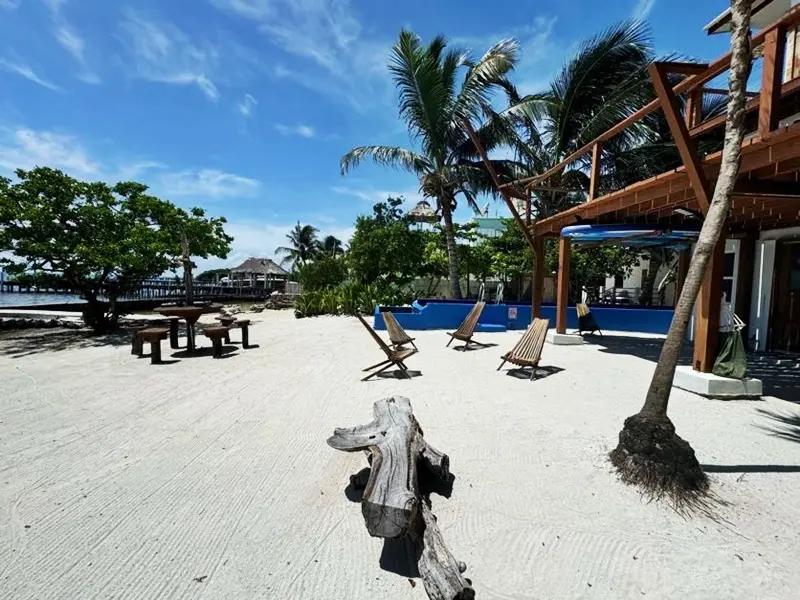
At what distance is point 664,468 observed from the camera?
117 inches

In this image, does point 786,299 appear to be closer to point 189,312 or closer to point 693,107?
point 693,107

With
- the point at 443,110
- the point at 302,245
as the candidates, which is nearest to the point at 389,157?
the point at 443,110

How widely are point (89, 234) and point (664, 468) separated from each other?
1513 cm

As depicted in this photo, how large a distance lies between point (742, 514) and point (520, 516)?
1.49m

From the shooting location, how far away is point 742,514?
273cm

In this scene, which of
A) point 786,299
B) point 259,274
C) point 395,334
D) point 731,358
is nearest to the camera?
point 731,358

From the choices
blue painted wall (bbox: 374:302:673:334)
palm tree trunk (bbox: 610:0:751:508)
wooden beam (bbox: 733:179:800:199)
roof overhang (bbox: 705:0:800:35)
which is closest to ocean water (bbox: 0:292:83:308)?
blue painted wall (bbox: 374:302:673:334)

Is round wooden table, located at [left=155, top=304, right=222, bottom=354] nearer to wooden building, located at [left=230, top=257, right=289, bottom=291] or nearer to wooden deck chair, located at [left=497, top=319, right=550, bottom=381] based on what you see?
wooden deck chair, located at [left=497, top=319, right=550, bottom=381]

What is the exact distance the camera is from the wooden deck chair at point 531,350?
652 cm

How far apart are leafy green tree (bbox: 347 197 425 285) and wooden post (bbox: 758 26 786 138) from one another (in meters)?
14.9

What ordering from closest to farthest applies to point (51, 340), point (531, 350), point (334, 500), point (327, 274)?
point (334, 500)
point (531, 350)
point (51, 340)
point (327, 274)

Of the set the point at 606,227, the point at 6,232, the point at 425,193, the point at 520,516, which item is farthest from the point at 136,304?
the point at 520,516

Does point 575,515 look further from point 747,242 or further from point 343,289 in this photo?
point 343,289

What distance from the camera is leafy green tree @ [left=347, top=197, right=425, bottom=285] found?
60.8 feet
